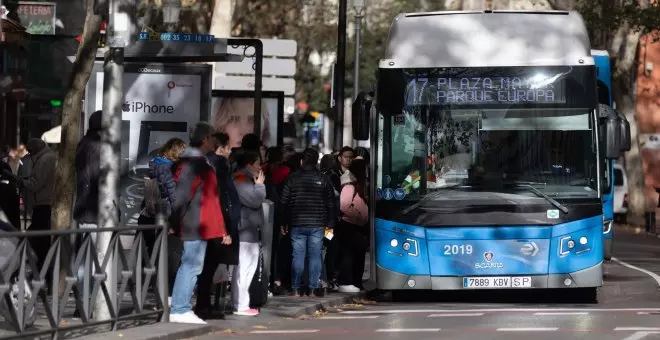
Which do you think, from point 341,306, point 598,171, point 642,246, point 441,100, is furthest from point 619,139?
point 642,246

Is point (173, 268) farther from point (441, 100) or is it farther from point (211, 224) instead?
point (441, 100)

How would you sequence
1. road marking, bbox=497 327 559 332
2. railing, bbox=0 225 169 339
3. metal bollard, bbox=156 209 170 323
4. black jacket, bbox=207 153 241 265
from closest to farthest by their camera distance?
1. railing, bbox=0 225 169 339
2. metal bollard, bbox=156 209 170 323
3. road marking, bbox=497 327 559 332
4. black jacket, bbox=207 153 241 265

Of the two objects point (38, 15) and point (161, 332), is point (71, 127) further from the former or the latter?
point (38, 15)

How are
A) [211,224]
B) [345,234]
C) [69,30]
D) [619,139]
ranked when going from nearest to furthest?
[211,224] < [619,139] < [345,234] < [69,30]

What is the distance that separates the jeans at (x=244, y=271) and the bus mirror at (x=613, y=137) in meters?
4.37

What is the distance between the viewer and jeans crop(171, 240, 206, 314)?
15258 millimetres

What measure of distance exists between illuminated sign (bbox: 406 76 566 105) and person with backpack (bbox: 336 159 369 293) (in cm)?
202

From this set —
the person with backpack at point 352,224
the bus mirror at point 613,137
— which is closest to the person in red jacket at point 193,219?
the bus mirror at point 613,137

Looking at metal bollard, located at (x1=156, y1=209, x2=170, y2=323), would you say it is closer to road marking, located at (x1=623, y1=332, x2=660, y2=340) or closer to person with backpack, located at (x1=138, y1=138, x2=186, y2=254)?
person with backpack, located at (x1=138, y1=138, x2=186, y2=254)

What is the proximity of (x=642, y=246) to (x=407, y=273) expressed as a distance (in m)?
18.4

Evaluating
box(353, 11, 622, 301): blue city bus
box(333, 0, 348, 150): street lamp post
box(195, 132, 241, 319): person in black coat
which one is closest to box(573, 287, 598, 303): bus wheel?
box(353, 11, 622, 301): blue city bus

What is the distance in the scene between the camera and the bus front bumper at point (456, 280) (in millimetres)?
18828

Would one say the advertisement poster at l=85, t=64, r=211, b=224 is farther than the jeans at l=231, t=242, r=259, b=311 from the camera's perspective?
Yes

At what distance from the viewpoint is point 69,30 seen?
3503 cm
